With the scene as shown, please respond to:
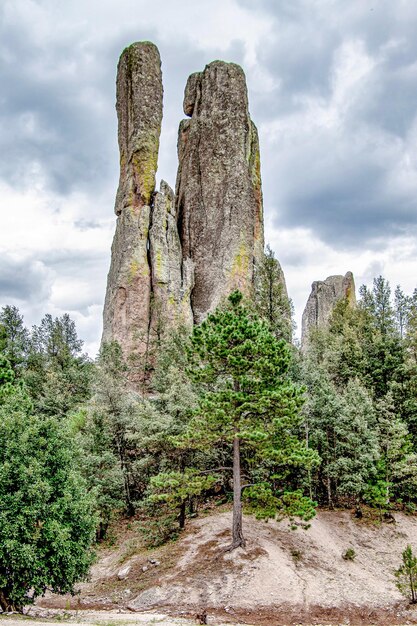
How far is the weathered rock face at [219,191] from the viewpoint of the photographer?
49.5 meters

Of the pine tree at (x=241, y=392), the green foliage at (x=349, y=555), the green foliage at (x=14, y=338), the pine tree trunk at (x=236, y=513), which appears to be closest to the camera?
the pine tree at (x=241, y=392)

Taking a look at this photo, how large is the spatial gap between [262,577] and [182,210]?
4377cm

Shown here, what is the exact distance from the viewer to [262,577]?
1733 centimetres

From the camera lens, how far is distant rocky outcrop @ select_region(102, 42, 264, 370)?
155 feet

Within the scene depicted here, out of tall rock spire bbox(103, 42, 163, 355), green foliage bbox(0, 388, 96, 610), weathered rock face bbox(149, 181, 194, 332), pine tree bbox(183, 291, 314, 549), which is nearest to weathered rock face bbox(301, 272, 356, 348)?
weathered rock face bbox(149, 181, 194, 332)

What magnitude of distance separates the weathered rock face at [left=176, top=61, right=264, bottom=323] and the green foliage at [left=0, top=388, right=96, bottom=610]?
1361 inches

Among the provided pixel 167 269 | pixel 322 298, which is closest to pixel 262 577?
pixel 167 269

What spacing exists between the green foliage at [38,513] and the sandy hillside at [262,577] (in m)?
4.61

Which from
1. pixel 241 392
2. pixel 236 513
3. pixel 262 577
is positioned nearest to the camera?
pixel 262 577

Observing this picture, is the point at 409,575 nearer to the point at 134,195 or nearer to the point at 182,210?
the point at 134,195

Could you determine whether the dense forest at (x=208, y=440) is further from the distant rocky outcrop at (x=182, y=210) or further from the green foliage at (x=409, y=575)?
the distant rocky outcrop at (x=182, y=210)

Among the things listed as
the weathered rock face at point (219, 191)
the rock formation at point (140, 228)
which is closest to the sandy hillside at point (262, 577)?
the rock formation at point (140, 228)

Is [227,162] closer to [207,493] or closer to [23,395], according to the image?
[207,493]

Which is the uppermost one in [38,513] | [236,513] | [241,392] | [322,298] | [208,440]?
[322,298]
